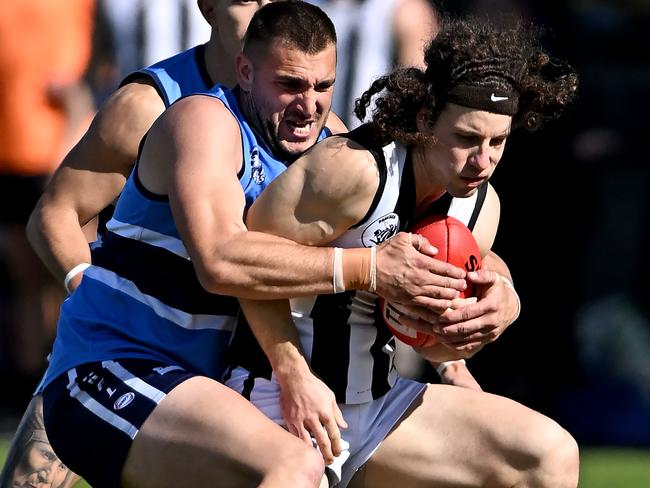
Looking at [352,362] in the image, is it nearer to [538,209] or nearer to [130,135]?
[130,135]

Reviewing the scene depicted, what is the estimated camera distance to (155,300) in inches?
193

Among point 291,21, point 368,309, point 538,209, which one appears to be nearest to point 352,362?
point 368,309

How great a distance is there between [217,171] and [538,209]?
496 cm

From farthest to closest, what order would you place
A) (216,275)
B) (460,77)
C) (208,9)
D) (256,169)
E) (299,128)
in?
(208,9), (299,128), (256,169), (460,77), (216,275)

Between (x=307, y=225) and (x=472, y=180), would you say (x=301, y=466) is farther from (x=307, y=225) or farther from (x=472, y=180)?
(x=472, y=180)

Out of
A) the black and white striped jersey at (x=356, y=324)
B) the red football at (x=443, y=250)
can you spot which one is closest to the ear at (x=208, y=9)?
the black and white striped jersey at (x=356, y=324)

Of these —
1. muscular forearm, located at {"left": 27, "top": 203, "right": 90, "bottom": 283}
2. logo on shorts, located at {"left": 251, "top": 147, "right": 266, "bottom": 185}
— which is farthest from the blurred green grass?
logo on shorts, located at {"left": 251, "top": 147, "right": 266, "bottom": 185}

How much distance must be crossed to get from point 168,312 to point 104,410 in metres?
0.36

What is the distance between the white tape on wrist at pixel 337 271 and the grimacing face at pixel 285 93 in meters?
0.54

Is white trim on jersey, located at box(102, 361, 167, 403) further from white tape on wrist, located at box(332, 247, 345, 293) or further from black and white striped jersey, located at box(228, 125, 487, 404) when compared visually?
white tape on wrist, located at box(332, 247, 345, 293)

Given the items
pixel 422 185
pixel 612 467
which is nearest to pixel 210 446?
pixel 422 185

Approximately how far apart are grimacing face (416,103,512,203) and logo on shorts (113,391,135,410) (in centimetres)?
114

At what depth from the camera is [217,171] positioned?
15.4ft

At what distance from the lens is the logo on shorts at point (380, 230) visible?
4.76 metres
